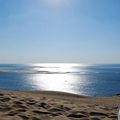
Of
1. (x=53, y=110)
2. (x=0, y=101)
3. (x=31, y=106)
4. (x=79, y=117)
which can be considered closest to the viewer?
(x=79, y=117)

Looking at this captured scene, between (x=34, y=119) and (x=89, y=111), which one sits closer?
(x=34, y=119)

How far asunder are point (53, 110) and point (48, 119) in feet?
3.11

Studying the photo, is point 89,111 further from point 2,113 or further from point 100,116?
point 2,113

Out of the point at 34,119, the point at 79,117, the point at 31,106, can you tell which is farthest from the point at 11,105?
the point at 79,117

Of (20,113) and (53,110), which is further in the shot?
(53,110)

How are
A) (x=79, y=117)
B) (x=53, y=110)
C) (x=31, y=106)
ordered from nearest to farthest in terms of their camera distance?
(x=79, y=117)
(x=53, y=110)
(x=31, y=106)

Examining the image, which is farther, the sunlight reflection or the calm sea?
the sunlight reflection

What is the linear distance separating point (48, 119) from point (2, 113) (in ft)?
4.19

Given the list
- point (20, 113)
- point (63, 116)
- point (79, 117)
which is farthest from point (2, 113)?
point (79, 117)

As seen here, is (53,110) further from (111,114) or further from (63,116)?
(111,114)

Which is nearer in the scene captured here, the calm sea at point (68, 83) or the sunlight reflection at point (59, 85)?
the calm sea at point (68, 83)

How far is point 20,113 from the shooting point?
629cm

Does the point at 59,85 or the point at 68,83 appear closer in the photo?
the point at 59,85

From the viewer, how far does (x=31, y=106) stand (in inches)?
287
